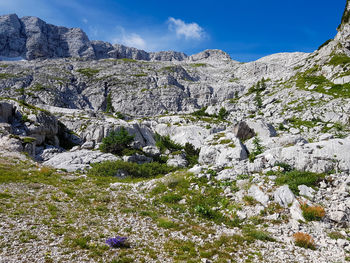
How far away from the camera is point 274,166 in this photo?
2086 centimetres

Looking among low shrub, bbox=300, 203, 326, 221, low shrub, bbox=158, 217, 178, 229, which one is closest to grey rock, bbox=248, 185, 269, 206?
Result: low shrub, bbox=300, 203, 326, 221

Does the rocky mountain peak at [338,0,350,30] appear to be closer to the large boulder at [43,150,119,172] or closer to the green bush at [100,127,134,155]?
the green bush at [100,127,134,155]

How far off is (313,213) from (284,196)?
7.38 ft

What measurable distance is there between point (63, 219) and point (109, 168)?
18099 mm

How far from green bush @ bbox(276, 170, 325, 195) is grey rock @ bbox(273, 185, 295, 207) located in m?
0.78

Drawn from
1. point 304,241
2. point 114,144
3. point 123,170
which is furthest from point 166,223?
point 114,144

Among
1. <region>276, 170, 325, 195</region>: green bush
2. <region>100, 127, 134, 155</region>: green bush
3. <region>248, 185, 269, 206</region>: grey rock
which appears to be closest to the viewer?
<region>248, 185, 269, 206</region>: grey rock

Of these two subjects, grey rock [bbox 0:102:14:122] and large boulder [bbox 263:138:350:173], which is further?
grey rock [bbox 0:102:14:122]

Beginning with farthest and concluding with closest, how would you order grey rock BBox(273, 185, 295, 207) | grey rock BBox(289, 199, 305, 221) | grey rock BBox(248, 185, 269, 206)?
grey rock BBox(248, 185, 269, 206) < grey rock BBox(273, 185, 295, 207) < grey rock BBox(289, 199, 305, 221)

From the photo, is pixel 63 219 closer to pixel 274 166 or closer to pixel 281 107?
pixel 274 166

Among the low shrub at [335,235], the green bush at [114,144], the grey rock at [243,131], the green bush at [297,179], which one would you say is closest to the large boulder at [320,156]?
the green bush at [297,179]

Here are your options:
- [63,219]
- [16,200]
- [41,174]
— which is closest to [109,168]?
[41,174]

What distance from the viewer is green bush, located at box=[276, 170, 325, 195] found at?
16.4 m

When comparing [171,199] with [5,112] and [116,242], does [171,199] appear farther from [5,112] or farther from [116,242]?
[5,112]
